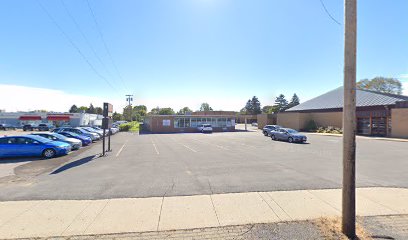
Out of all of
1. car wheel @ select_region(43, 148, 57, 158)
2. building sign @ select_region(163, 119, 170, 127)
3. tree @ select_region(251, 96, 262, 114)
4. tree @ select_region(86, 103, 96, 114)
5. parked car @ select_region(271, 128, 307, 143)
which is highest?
tree @ select_region(251, 96, 262, 114)

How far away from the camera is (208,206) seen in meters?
5.33

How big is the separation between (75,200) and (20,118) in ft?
209

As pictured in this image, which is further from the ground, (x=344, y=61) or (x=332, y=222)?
(x=344, y=61)

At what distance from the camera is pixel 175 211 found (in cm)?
506

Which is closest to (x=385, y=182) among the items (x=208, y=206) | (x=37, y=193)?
(x=208, y=206)

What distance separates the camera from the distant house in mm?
27261

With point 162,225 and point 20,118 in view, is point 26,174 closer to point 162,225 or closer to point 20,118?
point 162,225

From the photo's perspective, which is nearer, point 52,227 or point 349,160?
point 349,160

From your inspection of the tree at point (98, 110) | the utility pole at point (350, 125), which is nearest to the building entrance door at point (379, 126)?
the utility pole at point (350, 125)

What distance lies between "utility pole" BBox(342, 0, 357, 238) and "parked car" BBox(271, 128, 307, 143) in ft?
62.1

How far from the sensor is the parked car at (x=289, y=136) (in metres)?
21.7

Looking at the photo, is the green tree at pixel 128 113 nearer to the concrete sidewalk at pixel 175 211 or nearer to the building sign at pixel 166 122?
the building sign at pixel 166 122

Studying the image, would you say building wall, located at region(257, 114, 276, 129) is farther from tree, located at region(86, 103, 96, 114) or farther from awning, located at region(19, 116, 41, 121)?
tree, located at region(86, 103, 96, 114)

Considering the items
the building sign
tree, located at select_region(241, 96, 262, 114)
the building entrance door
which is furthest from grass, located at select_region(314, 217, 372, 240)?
tree, located at select_region(241, 96, 262, 114)
